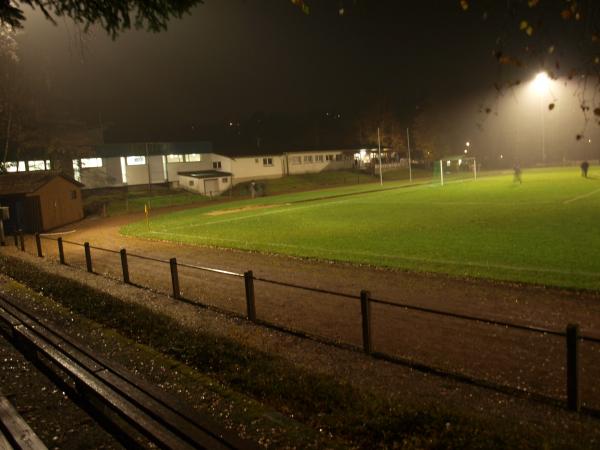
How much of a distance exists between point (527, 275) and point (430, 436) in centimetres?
920

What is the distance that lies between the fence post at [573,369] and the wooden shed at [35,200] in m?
31.7

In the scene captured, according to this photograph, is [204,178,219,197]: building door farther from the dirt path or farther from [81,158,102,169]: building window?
the dirt path

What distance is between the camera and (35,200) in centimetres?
3128

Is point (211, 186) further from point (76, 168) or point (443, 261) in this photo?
point (443, 261)

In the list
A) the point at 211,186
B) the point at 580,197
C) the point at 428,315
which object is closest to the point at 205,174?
the point at 211,186

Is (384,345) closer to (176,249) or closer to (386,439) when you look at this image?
(386,439)

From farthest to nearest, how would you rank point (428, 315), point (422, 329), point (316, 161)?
point (316, 161) < point (428, 315) < point (422, 329)

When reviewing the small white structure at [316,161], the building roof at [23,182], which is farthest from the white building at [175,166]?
the building roof at [23,182]

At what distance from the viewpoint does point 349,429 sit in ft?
15.0

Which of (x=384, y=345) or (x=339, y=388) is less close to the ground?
(x=339, y=388)

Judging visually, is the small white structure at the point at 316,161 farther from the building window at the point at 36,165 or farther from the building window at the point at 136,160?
the building window at the point at 36,165

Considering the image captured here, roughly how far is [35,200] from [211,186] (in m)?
25.0

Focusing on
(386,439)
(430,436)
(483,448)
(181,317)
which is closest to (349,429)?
(386,439)

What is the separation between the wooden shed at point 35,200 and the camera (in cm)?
3108
